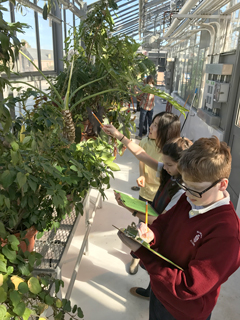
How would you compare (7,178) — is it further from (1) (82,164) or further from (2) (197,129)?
(2) (197,129)

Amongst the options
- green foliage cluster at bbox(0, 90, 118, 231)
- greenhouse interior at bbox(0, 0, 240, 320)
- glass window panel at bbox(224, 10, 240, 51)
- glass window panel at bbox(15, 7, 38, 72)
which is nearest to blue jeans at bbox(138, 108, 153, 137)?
greenhouse interior at bbox(0, 0, 240, 320)

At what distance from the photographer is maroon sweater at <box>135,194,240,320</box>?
80 centimetres

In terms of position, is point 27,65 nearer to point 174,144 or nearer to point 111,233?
point 111,233

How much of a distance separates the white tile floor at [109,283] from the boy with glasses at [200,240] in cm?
89

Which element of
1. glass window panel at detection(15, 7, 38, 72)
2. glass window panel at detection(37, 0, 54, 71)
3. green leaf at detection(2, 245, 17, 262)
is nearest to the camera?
green leaf at detection(2, 245, 17, 262)

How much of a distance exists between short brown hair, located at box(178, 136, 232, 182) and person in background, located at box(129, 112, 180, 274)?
2.88ft

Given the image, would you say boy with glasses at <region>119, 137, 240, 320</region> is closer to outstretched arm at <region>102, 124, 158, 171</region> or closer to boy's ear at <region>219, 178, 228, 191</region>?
boy's ear at <region>219, 178, 228, 191</region>

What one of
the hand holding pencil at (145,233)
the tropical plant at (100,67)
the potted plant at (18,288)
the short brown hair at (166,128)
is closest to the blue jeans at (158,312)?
the hand holding pencil at (145,233)

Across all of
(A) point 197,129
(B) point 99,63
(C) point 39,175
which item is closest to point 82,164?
(C) point 39,175

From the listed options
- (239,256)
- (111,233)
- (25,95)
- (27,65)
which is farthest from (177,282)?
(27,65)

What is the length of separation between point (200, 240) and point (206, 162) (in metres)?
0.28

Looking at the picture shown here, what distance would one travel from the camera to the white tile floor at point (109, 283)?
1.75 meters

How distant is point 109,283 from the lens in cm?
199

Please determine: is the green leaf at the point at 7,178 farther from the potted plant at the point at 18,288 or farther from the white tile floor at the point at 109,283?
the white tile floor at the point at 109,283
